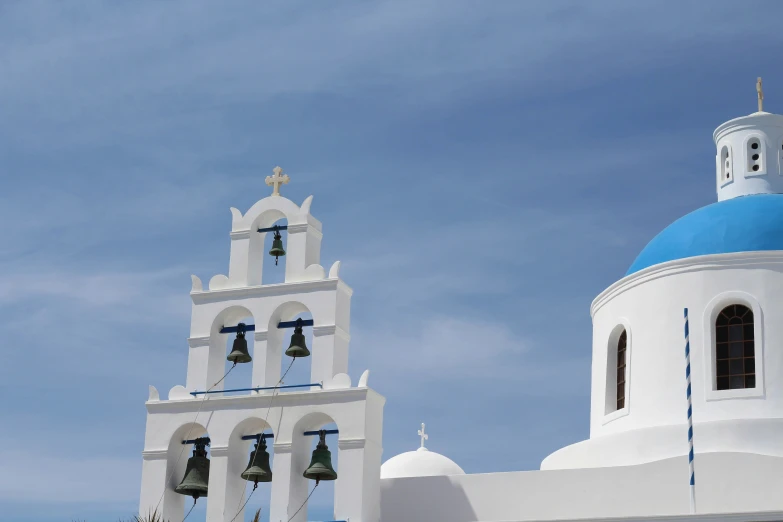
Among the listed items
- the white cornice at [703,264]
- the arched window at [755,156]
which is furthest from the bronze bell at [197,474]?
the arched window at [755,156]

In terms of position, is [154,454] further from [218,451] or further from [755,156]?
[755,156]

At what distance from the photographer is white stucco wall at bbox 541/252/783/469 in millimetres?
17672

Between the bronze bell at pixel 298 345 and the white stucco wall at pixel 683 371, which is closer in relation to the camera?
the bronze bell at pixel 298 345

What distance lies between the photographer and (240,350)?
17562 millimetres

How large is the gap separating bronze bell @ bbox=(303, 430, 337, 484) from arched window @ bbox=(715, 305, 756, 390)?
5.58 m

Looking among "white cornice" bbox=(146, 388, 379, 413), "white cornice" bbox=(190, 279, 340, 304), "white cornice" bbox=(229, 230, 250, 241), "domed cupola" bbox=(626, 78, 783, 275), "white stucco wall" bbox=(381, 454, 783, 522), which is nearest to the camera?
"white stucco wall" bbox=(381, 454, 783, 522)

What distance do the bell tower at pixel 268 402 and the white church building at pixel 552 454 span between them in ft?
0.07

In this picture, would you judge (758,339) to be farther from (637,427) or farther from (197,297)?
(197,297)

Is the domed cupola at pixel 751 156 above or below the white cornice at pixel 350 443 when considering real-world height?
above

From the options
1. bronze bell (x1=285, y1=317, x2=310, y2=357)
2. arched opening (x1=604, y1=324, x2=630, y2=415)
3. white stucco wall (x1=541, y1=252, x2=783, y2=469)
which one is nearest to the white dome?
white stucco wall (x1=541, y1=252, x2=783, y2=469)

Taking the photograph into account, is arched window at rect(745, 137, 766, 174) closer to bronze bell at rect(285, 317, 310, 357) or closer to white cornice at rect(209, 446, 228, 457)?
bronze bell at rect(285, 317, 310, 357)

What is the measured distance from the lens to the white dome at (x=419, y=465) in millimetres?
21844

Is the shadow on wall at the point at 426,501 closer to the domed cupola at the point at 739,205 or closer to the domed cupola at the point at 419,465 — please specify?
the domed cupola at the point at 419,465

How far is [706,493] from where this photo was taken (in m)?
16.4
